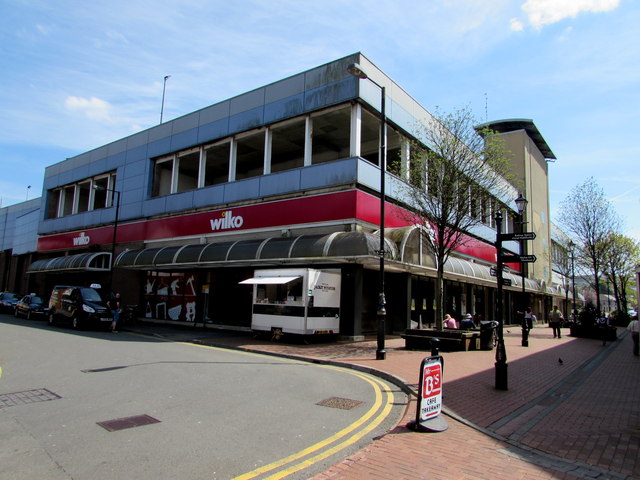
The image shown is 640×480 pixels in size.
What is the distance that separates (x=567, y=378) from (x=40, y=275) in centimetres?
4148

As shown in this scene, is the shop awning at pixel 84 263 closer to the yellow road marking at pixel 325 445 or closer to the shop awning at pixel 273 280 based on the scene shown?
the shop awning at pixel 273 280

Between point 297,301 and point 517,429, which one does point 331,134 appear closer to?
point 297,301

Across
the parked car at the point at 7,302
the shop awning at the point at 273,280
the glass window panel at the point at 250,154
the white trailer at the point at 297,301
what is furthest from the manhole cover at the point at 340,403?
the parked car at the point at 7,302

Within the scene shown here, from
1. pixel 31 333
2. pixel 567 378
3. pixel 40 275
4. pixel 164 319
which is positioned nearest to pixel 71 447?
pixel 567 378

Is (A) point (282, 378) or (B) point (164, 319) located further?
(B) point (164, 319)

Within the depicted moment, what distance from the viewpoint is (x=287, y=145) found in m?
24.5

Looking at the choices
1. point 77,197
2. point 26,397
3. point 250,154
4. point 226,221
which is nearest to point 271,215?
point 226,221

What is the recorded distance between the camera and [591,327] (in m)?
23.8

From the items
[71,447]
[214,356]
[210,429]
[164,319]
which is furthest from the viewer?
[164,319]

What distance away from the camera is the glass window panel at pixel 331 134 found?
20328mm

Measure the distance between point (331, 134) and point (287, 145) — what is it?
120 inches

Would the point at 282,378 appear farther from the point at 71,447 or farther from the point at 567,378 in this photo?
the point at 567,378

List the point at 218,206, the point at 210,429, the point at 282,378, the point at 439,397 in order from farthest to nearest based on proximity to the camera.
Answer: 1. the point at 218,206
2. the point at 282,378
3. the point at 439,397
4. the point at 210,429

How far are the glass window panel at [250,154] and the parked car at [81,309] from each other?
10.7m
